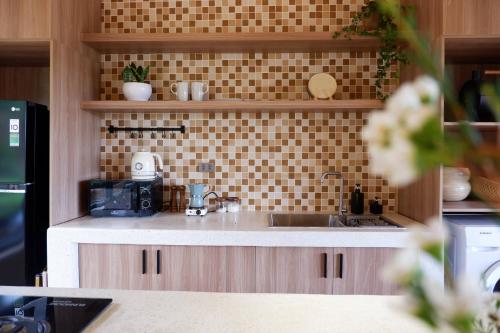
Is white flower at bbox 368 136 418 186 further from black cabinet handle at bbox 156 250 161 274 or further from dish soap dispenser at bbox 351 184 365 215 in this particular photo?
dish soap dispenser at bbox 351 184 365 215

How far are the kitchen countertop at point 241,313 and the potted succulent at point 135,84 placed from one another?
1.65m

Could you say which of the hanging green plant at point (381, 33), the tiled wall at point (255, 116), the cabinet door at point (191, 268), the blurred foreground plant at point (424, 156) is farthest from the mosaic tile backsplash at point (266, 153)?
the blurred foreground plant at point (424, 156)

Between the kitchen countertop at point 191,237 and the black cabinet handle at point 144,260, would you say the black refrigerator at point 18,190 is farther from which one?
the black cabinet handle at point 144,260

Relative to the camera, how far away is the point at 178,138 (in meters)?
2.72

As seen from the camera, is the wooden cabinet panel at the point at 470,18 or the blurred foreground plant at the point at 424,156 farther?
the wooden cabinet panel at the point at 470,18

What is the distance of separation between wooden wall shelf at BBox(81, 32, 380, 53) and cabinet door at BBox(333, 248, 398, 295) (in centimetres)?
135

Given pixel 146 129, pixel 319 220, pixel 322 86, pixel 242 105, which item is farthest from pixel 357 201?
pixel 146 129

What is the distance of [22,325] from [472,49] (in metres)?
2.63

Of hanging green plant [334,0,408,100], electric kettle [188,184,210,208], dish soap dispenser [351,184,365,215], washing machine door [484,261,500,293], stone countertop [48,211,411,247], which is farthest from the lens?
dish soap dispenser [351,184,365,215]

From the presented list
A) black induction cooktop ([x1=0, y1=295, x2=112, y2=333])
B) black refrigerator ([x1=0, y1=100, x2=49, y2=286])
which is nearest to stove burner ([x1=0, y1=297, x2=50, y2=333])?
black induction cooktop ([x1=0, y1=295, x2=112, y2=333])

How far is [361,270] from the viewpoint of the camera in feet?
6.68

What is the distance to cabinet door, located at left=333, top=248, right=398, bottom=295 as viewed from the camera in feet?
6.65

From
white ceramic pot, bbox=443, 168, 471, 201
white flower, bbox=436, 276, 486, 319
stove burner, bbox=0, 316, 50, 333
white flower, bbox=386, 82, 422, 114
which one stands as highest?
white flower, bbox=386, 82, 422, 114

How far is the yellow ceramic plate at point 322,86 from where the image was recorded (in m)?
2.51
